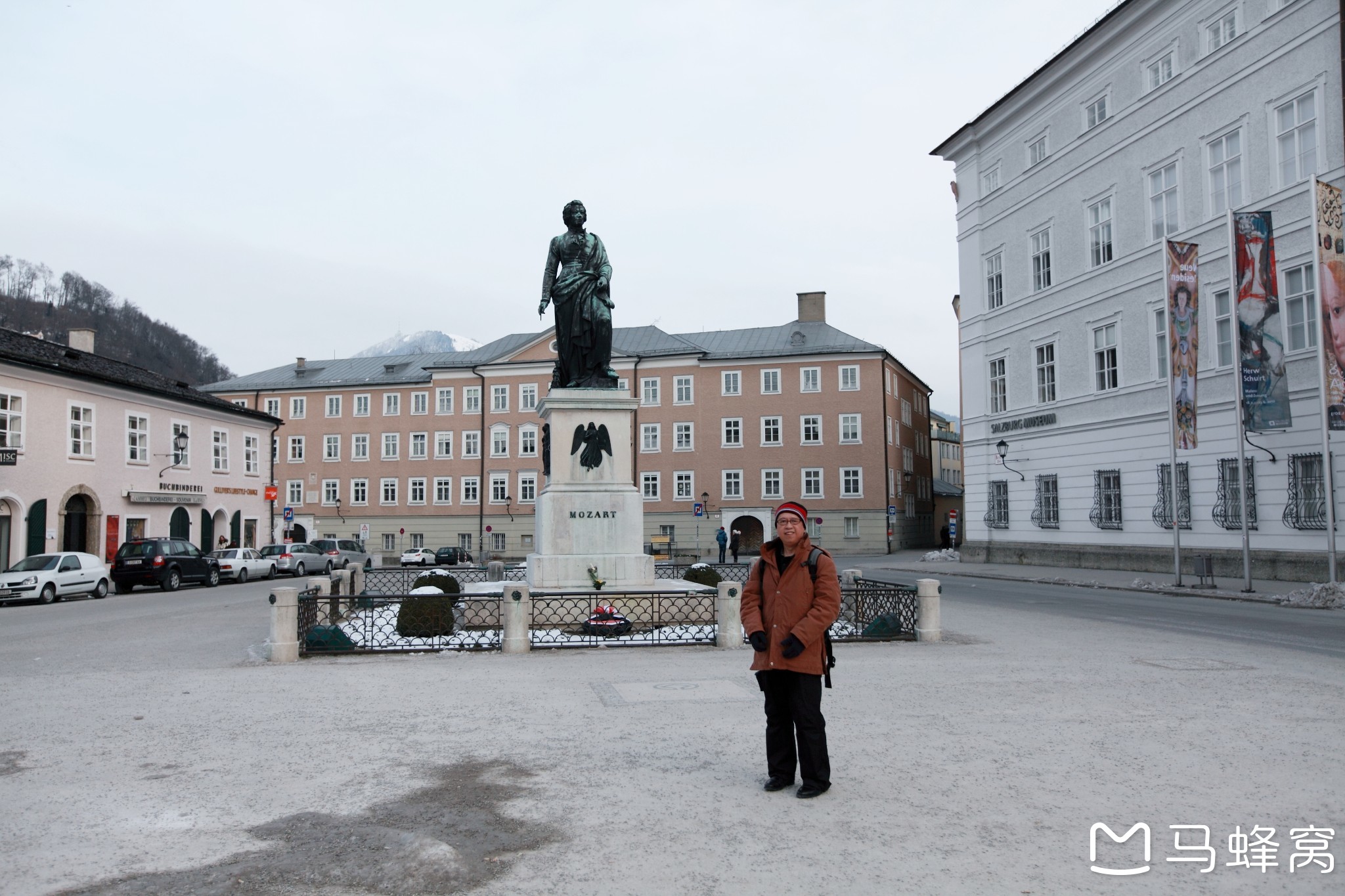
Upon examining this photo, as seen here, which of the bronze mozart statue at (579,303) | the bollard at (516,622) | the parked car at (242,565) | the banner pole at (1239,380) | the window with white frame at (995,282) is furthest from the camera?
the window with white frame at (995,282)

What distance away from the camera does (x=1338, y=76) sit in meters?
23.4

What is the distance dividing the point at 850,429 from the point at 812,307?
378 inches

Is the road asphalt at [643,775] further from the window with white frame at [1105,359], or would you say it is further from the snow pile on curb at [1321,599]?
the window with white frame at [1105,359]

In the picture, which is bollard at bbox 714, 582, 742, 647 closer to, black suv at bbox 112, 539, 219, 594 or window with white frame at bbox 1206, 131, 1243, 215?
window with white frame at bbox 1206, 131, 1243, 215

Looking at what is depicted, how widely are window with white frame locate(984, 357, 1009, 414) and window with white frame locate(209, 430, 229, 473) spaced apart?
33.7 metres

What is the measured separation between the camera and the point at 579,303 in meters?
17.3

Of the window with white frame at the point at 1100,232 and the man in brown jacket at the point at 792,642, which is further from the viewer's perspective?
the window with white frame at the point at 1100,232

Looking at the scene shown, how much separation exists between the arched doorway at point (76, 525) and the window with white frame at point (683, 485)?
35.1 m

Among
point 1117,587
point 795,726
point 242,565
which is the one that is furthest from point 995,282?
point 795,726

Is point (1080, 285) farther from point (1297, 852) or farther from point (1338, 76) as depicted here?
point (1297, 852)

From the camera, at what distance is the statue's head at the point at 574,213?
17562 mm

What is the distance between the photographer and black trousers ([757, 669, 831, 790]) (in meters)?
5.86

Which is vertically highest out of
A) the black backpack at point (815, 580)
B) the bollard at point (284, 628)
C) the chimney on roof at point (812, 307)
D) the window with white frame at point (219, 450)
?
the chimney on roof at point (812, 307)

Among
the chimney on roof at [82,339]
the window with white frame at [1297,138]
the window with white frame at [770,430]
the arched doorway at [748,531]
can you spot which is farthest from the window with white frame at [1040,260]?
the chimney on roof at [82,339]
